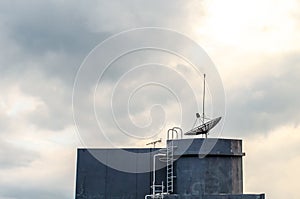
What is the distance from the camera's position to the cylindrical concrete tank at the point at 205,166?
35.3 meters

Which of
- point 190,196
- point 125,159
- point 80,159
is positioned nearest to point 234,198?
point 190,196

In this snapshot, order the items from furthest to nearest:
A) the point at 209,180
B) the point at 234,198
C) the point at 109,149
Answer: the point at 109,149 < the point at 209,180 < the point at 234,198

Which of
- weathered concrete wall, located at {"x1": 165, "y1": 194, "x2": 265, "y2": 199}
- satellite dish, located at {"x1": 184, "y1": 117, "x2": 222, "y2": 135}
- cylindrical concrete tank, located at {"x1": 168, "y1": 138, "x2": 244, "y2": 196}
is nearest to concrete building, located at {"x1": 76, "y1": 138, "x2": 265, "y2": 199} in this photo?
cylindrical concrete tank, located at {"x1": 168, "y1": 138, "x2": 244, "y2": 196}

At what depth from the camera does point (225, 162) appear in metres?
35.8

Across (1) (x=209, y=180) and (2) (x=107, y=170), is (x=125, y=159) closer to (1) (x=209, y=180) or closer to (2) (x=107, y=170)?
(2) (x=107, y=170)

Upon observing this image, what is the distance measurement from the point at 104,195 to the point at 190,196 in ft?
19.8

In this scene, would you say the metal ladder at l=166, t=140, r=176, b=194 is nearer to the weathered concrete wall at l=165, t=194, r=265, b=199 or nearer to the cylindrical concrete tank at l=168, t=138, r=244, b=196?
the cylindrical concrete tank at l=168, t=138, r=244, b=196

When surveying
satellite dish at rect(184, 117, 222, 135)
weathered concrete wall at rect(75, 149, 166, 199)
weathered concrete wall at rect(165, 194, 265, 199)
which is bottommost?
weathered concrete wall at rect(165, 194, 265, 199)

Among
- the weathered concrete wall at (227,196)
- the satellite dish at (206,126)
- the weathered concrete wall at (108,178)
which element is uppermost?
the satellite dish at (206,126)

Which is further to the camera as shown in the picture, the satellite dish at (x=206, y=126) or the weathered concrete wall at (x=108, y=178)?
the weathered concrete wall at (x=108, y=178)

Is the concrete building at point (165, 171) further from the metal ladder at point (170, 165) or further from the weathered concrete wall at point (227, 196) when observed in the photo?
the weathered concrete wall at point (227, 196)

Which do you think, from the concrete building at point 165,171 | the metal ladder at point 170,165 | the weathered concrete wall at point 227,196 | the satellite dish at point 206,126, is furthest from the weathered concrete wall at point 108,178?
the satellite dish at point 206,126

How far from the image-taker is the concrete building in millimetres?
35406

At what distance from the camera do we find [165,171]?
119ft
